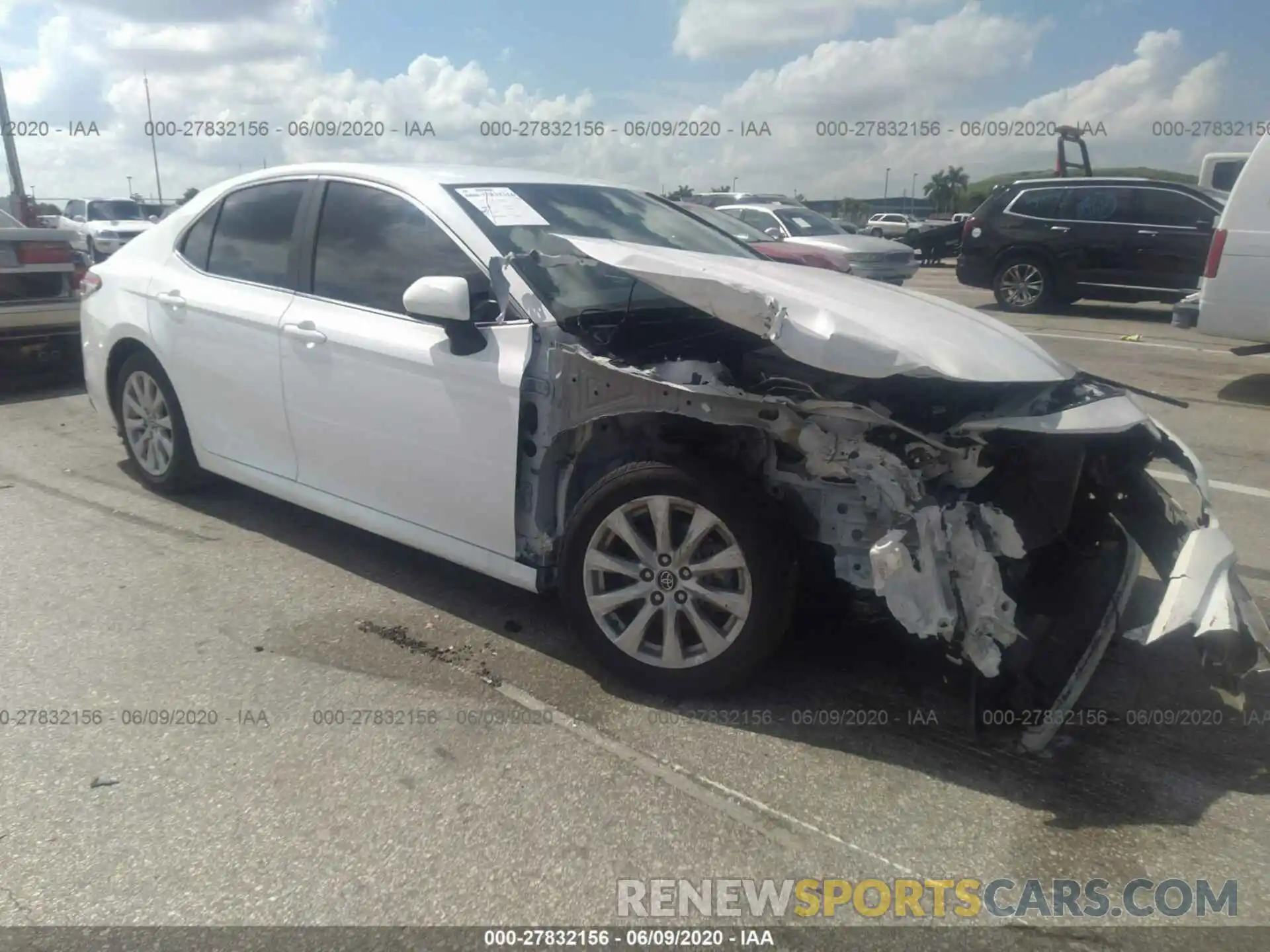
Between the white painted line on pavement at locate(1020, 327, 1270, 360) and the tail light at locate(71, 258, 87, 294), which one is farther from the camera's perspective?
the white painted line on pavement at locate(1020, 327, 1270, 360)

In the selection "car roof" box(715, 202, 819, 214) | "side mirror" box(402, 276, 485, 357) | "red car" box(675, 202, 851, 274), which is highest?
"side mirror" box(402, 276, 485, 357)

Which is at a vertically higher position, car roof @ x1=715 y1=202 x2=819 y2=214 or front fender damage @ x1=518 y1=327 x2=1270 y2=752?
car roof @ x1=715 y1=202 x2=819 y2=214

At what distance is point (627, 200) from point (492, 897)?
3173mm

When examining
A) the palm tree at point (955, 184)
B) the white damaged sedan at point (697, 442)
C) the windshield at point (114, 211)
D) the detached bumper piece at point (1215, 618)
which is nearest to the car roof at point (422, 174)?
the white damaged sedan at point (697, 442)

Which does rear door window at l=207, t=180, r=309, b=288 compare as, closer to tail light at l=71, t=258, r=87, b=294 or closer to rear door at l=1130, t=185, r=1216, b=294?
tail light at l=71, t=258, r=87, b=294

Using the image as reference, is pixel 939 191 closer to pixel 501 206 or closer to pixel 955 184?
pixel 955 184

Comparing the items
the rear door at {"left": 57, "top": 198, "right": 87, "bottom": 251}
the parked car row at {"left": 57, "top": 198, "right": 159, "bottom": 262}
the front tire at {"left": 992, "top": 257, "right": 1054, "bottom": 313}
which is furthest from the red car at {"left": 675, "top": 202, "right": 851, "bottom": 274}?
the rear door at {"left": 57, "top": 198, "right": 87, "bottom": 251}

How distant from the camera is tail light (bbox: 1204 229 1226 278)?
7926 mm

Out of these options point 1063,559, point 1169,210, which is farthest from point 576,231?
point 1169,210

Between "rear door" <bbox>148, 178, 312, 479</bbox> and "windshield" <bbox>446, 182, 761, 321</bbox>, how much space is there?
1028 mm

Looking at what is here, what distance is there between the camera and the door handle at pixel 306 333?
4035 millimetres

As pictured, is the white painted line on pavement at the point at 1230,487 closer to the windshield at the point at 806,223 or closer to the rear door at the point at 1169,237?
the rear door at the point at 1169,237

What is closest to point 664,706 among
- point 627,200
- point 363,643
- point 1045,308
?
point 363,643

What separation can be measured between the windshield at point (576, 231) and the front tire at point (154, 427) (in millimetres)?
2084
